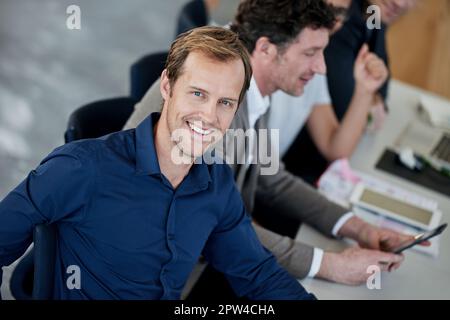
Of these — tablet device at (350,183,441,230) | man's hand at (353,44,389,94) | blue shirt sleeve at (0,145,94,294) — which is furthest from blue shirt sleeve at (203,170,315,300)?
man's hand at (353,44,389,94)

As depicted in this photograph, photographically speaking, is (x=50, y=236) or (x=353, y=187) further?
(x=353, y=187)

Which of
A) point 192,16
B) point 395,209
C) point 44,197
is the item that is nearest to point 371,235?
point 395,209

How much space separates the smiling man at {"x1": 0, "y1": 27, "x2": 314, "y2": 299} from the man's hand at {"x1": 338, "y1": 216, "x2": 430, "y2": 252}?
40 cm

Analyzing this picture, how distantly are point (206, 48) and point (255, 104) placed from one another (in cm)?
53

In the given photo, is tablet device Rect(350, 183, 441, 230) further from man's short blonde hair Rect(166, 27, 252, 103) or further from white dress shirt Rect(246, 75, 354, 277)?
man's short blonde hair Rect(166, 27, 252, 103)

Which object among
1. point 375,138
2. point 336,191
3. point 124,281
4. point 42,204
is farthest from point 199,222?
point 375,138

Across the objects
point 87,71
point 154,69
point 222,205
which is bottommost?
point 87,71

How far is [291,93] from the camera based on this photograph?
1.66 m

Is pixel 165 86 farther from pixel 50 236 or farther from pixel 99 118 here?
pixel 99 118

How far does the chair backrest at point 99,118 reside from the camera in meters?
1.59

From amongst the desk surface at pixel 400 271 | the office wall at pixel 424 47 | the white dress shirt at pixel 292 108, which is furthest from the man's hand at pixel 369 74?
the office wall at pixel 424 47
